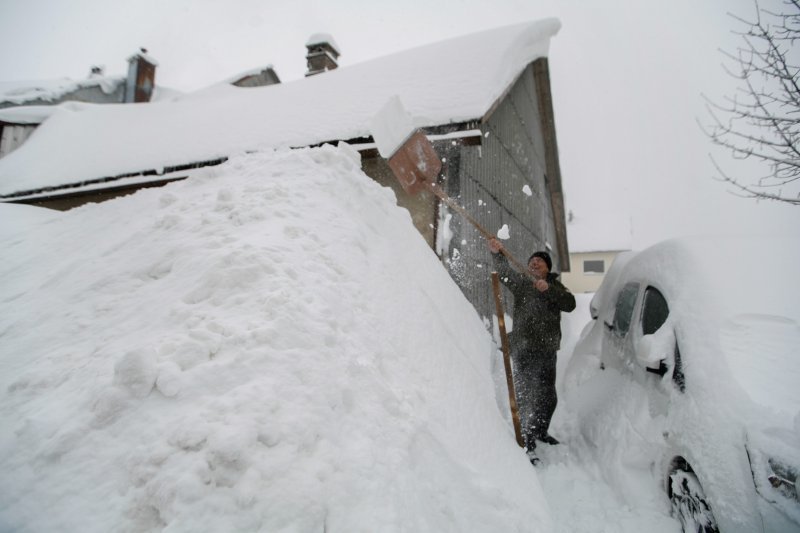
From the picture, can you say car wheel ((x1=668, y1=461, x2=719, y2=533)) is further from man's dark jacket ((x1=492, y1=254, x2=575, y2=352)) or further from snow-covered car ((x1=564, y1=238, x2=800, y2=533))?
man's dark jacket ((x1=492, y1=254, x2=575, y2=352))

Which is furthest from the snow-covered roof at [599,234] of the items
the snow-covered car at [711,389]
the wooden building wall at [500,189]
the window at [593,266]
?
the snow-covered car at [711,389]

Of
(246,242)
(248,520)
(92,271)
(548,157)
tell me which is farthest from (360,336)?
(548,157)

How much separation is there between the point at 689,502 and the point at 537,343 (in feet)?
5.17

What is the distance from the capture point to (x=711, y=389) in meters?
2.10

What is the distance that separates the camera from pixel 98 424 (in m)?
1.28

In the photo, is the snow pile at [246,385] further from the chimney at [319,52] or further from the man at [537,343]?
the chimney at [319,52]

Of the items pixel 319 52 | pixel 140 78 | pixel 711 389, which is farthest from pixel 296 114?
pixel 140 78

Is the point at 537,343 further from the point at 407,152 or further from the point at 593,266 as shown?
the point at 593,266

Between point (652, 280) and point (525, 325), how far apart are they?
1.14m

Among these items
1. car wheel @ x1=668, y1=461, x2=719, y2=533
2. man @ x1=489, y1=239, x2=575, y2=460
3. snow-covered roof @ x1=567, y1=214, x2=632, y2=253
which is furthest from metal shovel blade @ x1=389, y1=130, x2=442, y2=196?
snow-covered roof @ x1=567, y1=214, x2=632, y2=253

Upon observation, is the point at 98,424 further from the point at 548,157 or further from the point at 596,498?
the point at 548,157

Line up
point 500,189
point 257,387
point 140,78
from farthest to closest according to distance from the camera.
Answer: point 140,78, point 500,189, point 257,387

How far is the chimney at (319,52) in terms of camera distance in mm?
11695

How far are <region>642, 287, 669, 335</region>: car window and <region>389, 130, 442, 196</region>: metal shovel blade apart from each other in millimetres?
2424
